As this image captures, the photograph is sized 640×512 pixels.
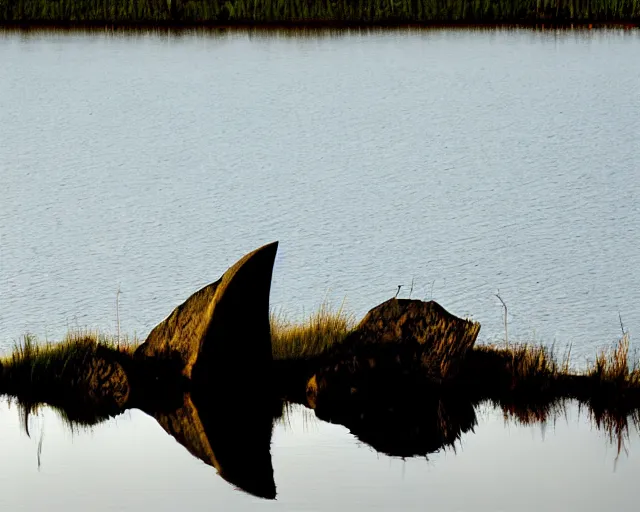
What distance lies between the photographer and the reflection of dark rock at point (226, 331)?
24.9 feet

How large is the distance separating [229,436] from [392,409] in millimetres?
996

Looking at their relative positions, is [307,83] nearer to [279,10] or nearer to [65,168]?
[279,10]

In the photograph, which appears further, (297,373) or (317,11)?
(317,11)

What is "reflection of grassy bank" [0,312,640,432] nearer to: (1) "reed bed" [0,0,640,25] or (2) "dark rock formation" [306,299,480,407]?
(2) "dark rock formation" [306,299,480,407]

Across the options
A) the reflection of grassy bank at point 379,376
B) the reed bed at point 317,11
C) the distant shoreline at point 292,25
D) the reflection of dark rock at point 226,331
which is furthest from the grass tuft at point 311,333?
the distant shoreline at point 292,25

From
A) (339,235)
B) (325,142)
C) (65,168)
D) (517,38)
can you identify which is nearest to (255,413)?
(339,235)

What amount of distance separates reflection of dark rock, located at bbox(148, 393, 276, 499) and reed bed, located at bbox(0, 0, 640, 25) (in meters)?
18.4

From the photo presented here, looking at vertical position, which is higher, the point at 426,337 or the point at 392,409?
the point at 426,337

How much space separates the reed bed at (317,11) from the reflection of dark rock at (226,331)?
58.7 ft

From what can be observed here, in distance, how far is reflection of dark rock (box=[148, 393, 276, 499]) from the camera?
243 inches

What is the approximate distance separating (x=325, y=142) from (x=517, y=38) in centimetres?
1249

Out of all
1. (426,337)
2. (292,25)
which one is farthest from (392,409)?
(292,25)

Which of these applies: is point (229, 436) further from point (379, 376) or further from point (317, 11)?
point (317, 11)

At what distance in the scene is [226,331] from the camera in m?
7.66
